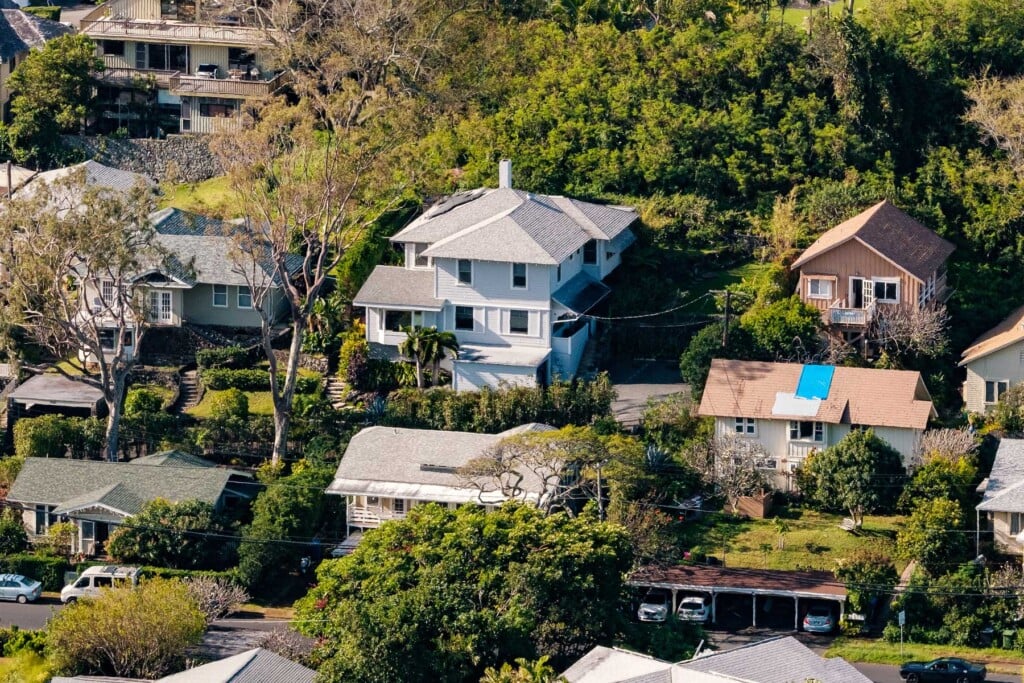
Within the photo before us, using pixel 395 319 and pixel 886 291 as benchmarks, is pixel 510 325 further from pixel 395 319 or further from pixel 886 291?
pixel 886 291

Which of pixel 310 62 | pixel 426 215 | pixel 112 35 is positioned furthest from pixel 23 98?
pixel 426 215

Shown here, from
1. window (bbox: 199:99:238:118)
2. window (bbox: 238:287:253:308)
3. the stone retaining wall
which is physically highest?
window (bbox: 199:99:238:118)

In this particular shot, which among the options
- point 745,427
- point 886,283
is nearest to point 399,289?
point 745,427

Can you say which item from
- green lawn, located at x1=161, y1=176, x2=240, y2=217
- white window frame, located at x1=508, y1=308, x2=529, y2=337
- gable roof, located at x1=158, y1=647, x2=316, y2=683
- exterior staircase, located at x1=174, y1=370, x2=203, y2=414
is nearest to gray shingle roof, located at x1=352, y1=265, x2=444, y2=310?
white window frame, located at x1=508, y1=308, x2=529, y2=337

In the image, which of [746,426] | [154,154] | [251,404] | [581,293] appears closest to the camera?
[746,426]

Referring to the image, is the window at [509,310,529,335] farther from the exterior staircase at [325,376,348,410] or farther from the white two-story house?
the exterior staircase at [325,376,348,410]
